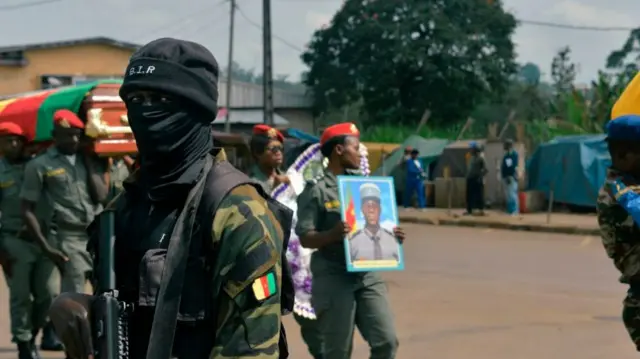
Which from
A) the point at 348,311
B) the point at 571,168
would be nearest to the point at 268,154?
the point at 348,311

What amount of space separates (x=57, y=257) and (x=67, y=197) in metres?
0.42

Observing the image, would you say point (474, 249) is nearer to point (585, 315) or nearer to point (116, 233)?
point (585, 315)

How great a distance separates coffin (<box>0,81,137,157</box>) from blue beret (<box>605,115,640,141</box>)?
7.54ft

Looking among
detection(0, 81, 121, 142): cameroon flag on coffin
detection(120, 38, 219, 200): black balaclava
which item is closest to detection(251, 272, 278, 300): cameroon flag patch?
detection(120, 38, 219, 200): black balaclava

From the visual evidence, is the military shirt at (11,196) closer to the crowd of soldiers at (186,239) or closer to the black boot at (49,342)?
the black boot at (49,342)

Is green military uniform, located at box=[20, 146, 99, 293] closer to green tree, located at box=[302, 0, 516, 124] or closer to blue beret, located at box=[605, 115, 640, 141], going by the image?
blue beret, located at box=[605, 115, 640, 141]

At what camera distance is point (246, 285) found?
2.21 metres

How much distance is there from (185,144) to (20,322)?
5.32 metres

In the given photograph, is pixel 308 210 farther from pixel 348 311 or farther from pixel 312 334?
pixel 312 334

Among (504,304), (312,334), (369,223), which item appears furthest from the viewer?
(504,304)

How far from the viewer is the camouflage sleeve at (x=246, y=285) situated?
220 cm

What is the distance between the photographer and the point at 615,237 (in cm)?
446

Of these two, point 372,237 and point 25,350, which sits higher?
point 372,237

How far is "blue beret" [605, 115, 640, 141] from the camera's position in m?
4.37
